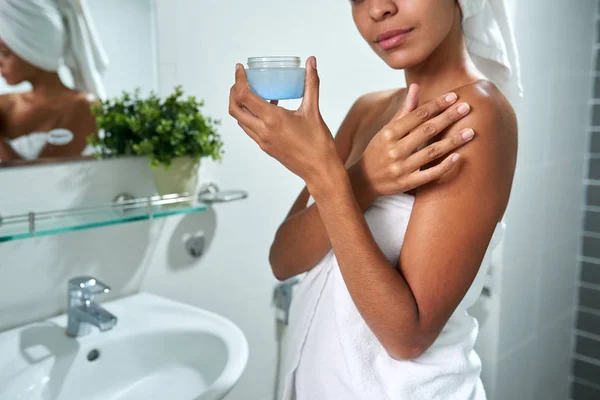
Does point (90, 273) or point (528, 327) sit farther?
point (528, 327)

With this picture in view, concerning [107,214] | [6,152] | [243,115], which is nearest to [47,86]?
[6,152]

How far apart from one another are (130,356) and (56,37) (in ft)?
2.20

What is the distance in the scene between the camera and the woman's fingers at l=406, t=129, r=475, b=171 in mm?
787

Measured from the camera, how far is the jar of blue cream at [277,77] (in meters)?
0.82

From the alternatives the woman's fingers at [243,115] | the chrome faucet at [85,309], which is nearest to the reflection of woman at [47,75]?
the chrome faucet at [85,309]

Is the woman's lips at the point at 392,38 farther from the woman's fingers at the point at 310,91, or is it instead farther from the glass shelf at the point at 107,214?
the glass shelf at the point at 107,214

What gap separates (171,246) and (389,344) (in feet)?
2.22

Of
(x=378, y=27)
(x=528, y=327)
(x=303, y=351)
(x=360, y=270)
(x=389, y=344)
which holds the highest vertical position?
(x=378, y=27)

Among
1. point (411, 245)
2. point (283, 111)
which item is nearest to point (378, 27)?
point (283, 111)

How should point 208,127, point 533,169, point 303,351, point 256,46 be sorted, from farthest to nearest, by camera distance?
point 533,169 → point 256,46 → point 208,127 → point 303,351

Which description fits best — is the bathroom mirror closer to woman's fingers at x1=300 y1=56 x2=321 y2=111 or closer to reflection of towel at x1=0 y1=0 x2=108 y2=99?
reflection of towel at x1=0 y1=0 x2=108 y2=99

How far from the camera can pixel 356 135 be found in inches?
45.8

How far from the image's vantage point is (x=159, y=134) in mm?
1228

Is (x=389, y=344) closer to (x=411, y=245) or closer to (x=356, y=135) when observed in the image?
(x=411, y=245)
